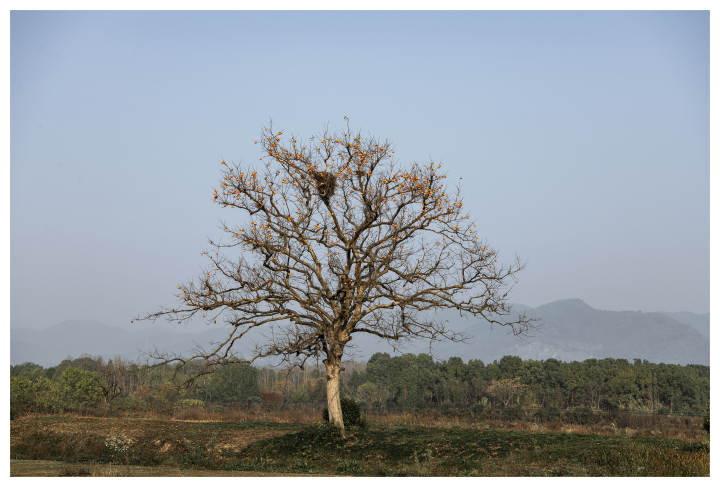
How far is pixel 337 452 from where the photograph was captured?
18375 millimetres

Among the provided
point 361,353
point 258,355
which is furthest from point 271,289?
point 361,353

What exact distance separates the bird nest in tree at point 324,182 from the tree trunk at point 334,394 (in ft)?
20.3

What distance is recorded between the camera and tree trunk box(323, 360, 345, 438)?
2062 centimetres

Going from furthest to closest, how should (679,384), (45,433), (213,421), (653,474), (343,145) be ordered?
(679,384)
(213,421)
(45,433)
(343,145)
(653,474)

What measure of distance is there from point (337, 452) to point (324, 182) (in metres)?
9.21

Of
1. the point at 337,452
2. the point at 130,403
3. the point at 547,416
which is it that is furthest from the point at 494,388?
the point at 337,452

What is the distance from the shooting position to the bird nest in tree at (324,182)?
21.0m

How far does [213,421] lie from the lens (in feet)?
93.3

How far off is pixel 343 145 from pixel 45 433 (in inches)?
654

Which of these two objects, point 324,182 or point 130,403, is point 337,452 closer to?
point 324,182

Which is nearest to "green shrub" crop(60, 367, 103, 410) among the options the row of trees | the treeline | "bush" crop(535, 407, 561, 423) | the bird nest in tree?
the treeline

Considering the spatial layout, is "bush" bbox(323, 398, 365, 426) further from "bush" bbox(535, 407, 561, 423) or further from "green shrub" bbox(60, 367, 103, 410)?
"green shrub" bbox(60, 367, 103, 410)

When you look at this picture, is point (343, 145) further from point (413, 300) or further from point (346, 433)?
point (346, 433)

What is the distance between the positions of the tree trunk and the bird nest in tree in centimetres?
619
